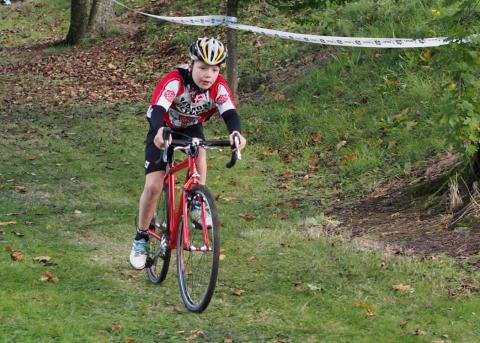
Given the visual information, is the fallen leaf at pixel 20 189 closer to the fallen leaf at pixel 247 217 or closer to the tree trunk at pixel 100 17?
the fallen leaf at pixel 247 217

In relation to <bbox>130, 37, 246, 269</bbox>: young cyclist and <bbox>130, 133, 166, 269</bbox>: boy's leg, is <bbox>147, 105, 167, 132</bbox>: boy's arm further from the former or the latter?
<bbox>130, 133, 166, 269</bbox>: boy's leg

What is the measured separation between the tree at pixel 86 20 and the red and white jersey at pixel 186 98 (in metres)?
15.8

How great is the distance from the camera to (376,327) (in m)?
5.34

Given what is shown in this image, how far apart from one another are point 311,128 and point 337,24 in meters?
3.49

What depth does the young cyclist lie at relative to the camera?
18.8 feet

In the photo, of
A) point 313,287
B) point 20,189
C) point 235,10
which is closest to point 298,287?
point 313,287

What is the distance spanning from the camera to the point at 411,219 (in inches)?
312

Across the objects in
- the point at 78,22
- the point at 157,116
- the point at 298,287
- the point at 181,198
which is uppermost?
the point at 78,22

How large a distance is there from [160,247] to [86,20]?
16.3 m

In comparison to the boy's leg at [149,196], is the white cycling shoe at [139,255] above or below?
below

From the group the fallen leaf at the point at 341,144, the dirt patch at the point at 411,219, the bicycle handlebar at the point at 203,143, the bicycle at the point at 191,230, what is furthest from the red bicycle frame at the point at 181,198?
the fallen leaf at the point at 341,144

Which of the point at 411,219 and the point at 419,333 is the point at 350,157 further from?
the point at 419,333

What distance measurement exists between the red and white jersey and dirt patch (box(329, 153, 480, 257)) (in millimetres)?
2156

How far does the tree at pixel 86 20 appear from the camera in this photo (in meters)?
21.2
